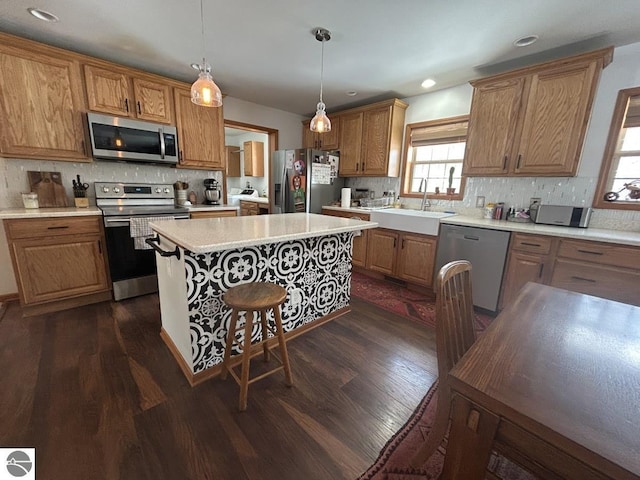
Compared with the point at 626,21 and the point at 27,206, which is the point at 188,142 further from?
the point at 626,21

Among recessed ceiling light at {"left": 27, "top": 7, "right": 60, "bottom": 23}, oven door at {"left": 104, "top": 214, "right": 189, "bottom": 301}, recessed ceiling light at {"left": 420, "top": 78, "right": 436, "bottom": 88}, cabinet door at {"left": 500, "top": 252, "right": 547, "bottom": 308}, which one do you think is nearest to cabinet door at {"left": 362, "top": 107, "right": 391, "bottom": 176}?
recessed ceiling light at {"left": 420, "top": 78, "right": 436, "bottom": 88}

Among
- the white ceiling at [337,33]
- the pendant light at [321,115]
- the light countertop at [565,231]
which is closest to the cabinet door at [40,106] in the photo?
the white ceiling at [337,33]

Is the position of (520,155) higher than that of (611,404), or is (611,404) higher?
(520,155)

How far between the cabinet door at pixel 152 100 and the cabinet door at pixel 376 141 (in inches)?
99.8

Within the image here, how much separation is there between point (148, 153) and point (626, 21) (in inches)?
170

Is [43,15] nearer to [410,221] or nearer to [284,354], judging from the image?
[284,354]

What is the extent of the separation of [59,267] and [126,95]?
185 cm

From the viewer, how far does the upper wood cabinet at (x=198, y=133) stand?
123 inches

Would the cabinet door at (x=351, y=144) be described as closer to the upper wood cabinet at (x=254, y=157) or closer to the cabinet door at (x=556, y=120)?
the cabinet door at (x=556, y=120)

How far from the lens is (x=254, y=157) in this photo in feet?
19.2

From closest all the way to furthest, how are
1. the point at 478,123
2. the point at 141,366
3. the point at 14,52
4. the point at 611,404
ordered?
1. the point at 611,404
2. the point at 141,366
3. the point at 14,52
4. the point at 478,123

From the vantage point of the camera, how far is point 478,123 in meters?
2.74

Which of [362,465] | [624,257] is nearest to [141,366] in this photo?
[362,465]

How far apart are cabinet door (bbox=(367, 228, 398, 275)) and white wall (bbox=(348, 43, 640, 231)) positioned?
838 millimetres
